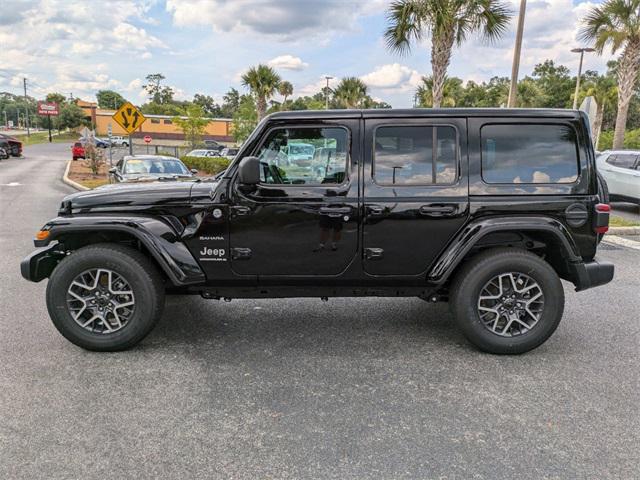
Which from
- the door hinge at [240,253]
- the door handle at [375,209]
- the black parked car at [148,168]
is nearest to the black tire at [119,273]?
the door hinge at [240,253]

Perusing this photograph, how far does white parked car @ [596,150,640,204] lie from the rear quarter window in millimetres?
9871

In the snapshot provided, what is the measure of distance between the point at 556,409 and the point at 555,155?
1972 mm

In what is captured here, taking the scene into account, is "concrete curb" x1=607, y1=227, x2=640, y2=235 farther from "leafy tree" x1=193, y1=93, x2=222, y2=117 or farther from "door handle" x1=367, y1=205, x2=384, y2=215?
"leafy tree" x1=193, y1=93, x2=222, y2=117

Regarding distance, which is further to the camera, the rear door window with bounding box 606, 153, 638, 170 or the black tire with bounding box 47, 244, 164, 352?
the rear door window with bounding box 606, 153, 638, 170

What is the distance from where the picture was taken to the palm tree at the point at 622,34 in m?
18.5

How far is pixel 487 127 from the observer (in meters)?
3.95

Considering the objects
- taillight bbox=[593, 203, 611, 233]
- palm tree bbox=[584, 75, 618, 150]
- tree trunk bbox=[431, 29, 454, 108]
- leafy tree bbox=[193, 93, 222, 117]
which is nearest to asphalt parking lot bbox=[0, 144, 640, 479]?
taillight bbox=[593, 203, 611, 233]

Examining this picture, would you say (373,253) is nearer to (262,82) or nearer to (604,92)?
(262,82)

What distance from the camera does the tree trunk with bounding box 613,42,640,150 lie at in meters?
19.3

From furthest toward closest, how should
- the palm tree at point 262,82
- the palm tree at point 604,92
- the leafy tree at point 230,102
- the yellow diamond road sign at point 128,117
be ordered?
the leafy tree at point 230,102 → the palm tree at point 604,92 → the palm tree at point 262,82 → the yellow diamond road sign at point 128,117

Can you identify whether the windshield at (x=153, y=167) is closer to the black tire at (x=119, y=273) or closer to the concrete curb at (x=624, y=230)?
the black tire at (x=119, y=273)

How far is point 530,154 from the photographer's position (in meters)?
3.96

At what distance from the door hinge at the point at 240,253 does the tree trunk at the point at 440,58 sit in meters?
11.6

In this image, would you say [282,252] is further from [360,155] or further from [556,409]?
[556,409]
